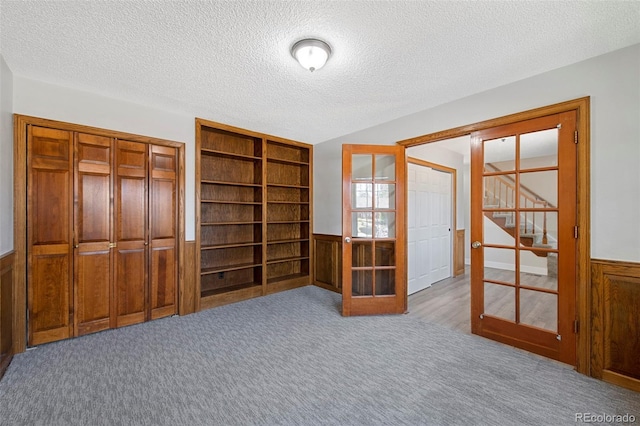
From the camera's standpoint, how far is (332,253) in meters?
4.43

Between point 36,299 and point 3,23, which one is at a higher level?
point 3,23

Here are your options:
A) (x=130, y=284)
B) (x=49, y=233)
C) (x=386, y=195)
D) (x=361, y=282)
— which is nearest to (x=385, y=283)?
(x=361, y=282)

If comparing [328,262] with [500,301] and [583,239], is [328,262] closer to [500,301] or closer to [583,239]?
[500,301]

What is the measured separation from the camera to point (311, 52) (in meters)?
1.98

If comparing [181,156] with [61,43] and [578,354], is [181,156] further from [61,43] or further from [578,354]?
[578,354]

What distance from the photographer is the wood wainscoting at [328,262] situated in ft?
14.1

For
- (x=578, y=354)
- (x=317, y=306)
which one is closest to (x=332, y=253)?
(x=317, y=306)

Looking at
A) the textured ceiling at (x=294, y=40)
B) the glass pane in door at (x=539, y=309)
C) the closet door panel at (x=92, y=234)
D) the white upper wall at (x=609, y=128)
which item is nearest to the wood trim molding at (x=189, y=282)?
the closet door panel at (x=92, y=234)

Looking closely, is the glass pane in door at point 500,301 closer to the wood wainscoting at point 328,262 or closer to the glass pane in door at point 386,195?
the glass pane in door at point 386,195

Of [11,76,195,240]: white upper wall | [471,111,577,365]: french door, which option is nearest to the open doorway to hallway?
[471,111,577,365]: french door

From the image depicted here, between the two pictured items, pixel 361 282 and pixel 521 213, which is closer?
pixel 521 213

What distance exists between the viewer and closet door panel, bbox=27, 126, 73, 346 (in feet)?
8.14

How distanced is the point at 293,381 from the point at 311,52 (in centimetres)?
255

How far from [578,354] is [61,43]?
4.83 metres
